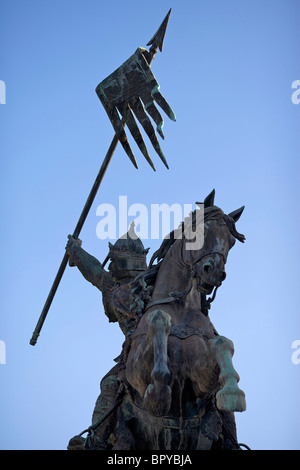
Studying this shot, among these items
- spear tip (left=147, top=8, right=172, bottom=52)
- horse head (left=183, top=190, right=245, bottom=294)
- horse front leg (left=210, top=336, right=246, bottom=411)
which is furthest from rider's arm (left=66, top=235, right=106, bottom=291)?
horse front leg (left=210, top=336, right=246, bottom=411)

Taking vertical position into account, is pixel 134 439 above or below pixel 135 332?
below

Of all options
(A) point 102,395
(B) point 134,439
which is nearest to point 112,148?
(A) point 102,395

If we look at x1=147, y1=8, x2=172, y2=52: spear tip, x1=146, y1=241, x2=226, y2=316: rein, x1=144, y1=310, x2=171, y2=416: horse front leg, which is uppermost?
x1=147, y1=8, x2=172, y2=52: spear tip

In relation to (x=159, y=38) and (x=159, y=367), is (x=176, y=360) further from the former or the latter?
(x=159, y=38)

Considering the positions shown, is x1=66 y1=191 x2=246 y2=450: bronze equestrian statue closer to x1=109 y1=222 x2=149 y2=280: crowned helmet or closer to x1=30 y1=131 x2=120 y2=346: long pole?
x1=109 y1=222 x2=149 y2=280: crowned helmet

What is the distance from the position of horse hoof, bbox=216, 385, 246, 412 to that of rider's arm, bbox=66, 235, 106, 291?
534 centimetres

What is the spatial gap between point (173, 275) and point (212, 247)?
32.4 inches

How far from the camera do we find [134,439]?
9586mm

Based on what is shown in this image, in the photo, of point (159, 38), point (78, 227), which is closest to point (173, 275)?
point (78, 227)

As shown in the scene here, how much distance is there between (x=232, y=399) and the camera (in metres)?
7.80

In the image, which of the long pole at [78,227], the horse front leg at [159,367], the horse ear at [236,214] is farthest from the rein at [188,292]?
the long pole at [78,227]

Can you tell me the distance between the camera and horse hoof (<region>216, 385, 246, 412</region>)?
7766 mm

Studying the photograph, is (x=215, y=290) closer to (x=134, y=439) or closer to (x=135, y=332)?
(x=135, y=332)

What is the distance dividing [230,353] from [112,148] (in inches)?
243
